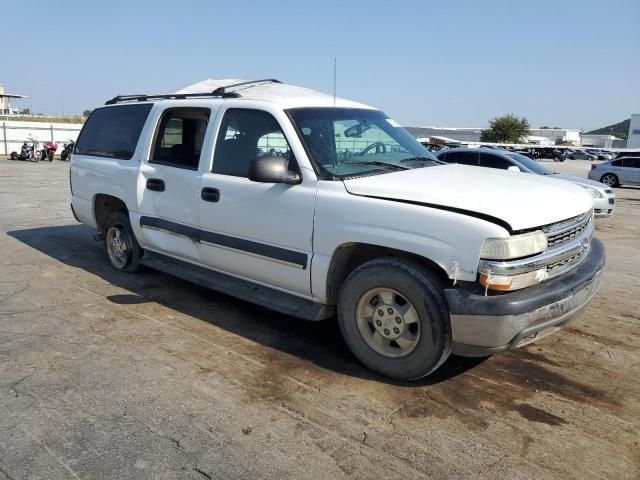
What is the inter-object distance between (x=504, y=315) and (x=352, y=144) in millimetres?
1892

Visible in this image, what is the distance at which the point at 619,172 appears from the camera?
22.8 m

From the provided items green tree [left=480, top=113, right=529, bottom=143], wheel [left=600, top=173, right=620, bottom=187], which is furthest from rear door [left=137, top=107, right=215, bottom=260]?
green tree [left=480, top=113, right=529, bottom=143]

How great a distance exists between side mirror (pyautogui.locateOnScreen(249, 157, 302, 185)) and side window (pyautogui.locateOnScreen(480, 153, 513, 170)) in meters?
8.90

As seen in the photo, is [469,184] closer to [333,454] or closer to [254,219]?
[254,219]

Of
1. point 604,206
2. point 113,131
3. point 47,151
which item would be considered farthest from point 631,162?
point 47,151

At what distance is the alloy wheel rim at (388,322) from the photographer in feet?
11.7

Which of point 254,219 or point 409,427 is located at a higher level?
point 254,219

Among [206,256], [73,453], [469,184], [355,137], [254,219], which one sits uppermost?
[355,137]

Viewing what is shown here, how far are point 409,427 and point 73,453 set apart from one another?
73.0 inches

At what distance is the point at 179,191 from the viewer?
195 inches

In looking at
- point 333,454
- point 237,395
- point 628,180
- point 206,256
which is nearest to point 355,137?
point 206,256

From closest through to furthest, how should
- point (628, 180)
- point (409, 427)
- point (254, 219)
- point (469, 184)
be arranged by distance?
point (409, 427), point (469, 184), point (254, 219), point (628, 180)

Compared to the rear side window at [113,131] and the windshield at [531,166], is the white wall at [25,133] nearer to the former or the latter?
the windshield at [531,166]

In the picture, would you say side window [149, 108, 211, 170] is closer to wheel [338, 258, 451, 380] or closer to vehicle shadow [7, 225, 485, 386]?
vehicle shadow [7, 225, 485, 386]
